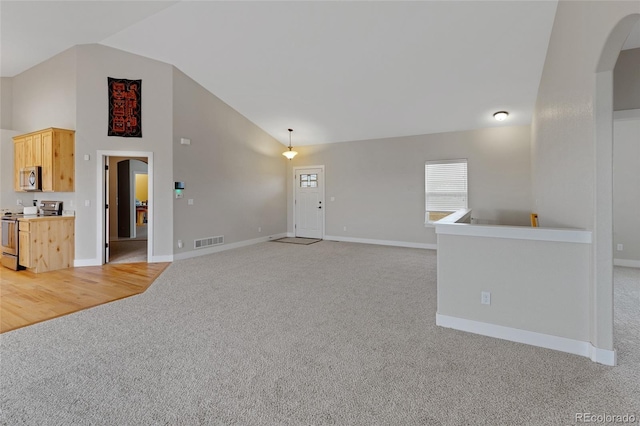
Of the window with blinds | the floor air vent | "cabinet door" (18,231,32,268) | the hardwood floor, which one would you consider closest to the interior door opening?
the floor air vent

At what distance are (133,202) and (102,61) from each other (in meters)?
4.33

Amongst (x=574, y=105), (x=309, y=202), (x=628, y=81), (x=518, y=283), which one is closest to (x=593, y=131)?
(x=574, y=105)

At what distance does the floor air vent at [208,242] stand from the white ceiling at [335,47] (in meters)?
3.13

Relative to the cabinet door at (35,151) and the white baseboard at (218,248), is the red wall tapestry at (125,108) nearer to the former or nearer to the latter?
the cabinet door at (35,151)

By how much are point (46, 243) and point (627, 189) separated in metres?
9.68

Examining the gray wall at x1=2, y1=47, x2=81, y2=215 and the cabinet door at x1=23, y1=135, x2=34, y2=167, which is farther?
the cabinet door at x1=23, y1=135, x2=34, y2=167

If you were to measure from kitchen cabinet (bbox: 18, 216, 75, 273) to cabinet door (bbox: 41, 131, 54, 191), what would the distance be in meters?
0.60

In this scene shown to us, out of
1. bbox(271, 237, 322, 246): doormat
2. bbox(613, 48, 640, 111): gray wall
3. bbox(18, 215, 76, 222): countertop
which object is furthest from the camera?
bbox(271, 237, 322, 246): doormat

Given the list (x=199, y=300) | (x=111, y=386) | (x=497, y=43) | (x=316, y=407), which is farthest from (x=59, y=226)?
(x=497, y=43)

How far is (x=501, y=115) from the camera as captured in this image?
562 centimetres

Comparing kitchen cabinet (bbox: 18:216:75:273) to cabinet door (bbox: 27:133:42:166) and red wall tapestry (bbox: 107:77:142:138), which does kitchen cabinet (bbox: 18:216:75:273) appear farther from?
red wall tapestry (bbox: 107:77:142:138)

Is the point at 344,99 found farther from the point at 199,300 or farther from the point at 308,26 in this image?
the point at 199,300

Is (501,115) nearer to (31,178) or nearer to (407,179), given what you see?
(407,179)

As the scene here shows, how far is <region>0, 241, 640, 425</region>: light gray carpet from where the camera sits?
1618mm
